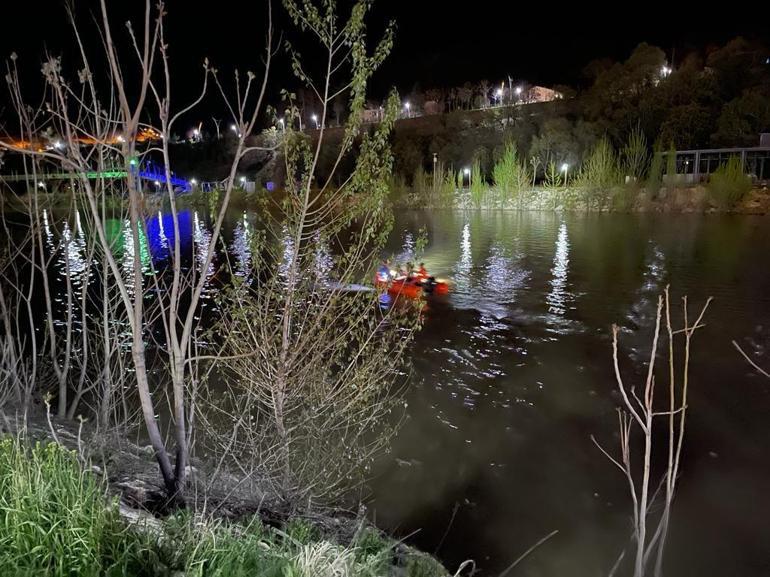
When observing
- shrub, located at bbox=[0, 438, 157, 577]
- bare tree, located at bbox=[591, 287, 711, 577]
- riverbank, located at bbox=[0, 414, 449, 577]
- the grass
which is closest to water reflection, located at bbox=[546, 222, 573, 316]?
bare tree, located at bbox=[591, 287, 711, 577]

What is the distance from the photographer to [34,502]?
3486 millimetres

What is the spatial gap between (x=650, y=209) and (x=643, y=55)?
20.3m

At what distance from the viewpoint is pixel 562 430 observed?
9125mm

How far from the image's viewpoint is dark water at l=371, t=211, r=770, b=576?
6652 mm

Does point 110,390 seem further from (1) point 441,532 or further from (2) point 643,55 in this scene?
(2) point 643,55

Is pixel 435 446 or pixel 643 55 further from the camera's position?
pixel 643 55

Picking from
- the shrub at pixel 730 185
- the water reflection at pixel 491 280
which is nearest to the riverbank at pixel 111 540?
the water reflection at pixel 491 280

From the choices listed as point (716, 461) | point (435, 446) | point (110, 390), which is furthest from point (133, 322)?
point (716, 461)

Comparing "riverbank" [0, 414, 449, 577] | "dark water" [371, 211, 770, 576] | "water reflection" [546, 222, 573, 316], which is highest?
"riverbank" [0, 414, 449, 577]

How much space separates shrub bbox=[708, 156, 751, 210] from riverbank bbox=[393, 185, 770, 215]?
0.72 ft

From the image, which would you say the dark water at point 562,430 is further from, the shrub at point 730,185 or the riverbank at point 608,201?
the riverbank at point 608,201

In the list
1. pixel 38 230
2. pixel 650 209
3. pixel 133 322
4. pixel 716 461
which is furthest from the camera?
pixel 650 209

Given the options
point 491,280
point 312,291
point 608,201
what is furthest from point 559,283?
point 608,201

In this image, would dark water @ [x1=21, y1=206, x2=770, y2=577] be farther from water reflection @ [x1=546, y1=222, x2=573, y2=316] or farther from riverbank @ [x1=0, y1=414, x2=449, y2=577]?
riverbank @ [x1=0, y1=414, x2=449, y2=577]
